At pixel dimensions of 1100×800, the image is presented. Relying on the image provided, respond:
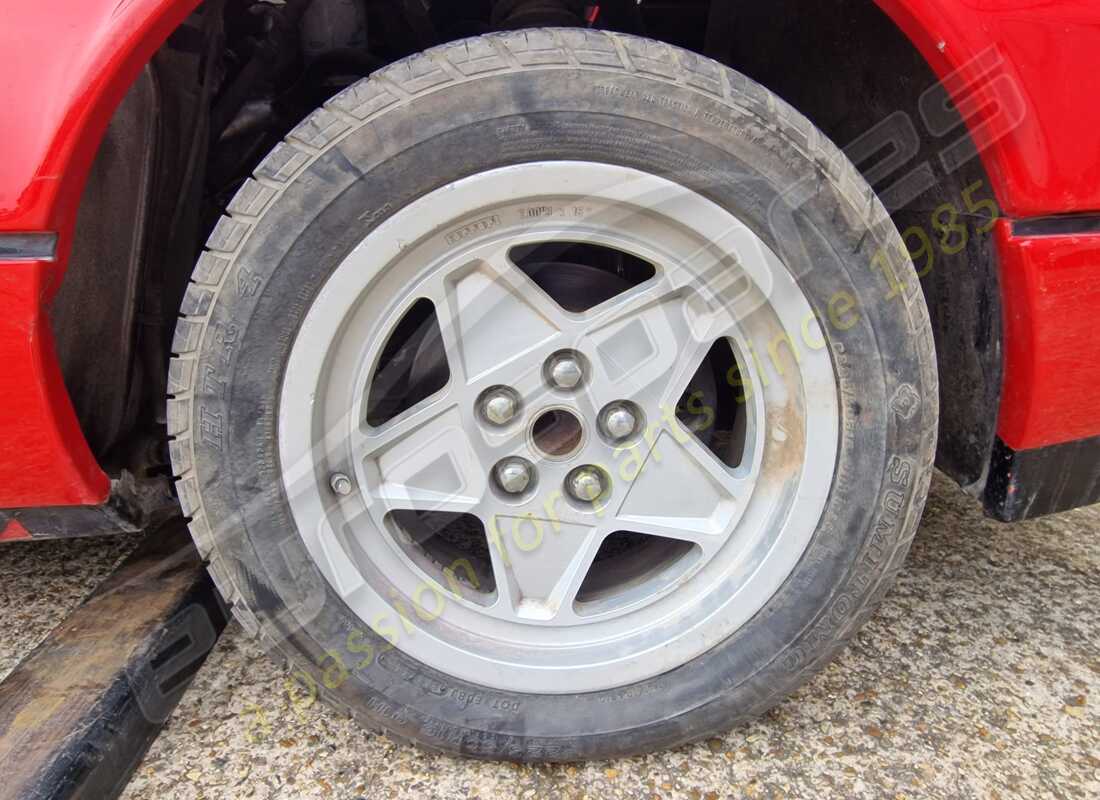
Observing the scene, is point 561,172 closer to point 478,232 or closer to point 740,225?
point 478,232

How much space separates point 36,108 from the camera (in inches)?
39.4

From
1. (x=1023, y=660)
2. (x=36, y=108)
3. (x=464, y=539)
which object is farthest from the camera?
(x=464, y=539)

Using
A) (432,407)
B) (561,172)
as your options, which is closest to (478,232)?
(561,172)

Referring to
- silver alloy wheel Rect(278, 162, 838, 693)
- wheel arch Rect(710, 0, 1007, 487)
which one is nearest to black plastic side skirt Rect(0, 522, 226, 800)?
silver alloy wheel Rect(278, 162, 838, 693)

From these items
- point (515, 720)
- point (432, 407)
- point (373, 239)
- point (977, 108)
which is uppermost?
point (977, 108)

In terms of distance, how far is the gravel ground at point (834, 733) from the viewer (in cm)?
125

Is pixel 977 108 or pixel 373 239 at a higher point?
pixel 977 108

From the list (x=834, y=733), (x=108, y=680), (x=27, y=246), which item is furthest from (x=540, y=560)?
(x=27, y=246)

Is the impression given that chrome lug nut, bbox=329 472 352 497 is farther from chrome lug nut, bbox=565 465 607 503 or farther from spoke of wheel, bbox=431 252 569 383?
chrome lug nut, bbox=565 465 607 503

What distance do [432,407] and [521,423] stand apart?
158mm

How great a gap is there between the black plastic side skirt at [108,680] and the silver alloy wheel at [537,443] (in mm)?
511

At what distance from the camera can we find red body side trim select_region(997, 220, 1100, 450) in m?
1.14

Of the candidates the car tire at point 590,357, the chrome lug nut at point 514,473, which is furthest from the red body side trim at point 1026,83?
the chrome lug nut at point 514,473

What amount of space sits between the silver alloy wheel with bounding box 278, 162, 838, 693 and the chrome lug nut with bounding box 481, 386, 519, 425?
0.01m
